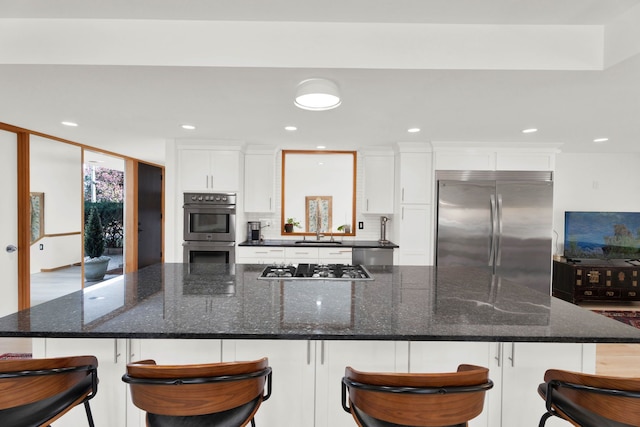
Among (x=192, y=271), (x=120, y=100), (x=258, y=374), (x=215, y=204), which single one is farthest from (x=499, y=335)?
(x=215, y=204)

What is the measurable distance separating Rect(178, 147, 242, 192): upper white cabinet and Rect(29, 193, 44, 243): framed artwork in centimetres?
173

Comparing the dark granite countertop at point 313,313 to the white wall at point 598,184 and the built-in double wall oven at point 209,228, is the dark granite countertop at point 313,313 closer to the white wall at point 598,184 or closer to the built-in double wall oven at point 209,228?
the built-in double wall oven at point 209,228

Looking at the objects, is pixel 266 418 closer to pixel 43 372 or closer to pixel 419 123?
pixel 43 372

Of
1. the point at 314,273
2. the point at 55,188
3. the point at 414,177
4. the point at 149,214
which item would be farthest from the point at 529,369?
the point at 149,214

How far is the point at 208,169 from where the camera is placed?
13.9 feet

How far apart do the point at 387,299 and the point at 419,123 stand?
2170 mm

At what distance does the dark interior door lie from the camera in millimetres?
5953

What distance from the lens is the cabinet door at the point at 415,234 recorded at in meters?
4.14

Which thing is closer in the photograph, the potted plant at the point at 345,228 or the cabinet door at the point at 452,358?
the cabinet door at the point at 452,358

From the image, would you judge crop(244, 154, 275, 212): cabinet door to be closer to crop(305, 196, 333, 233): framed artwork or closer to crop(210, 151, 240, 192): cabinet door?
crop(210, 151, 240, 192): cabinet door

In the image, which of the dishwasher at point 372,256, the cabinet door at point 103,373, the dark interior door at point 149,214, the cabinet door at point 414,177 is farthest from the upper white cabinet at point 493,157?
the dark interior door at point 149,214

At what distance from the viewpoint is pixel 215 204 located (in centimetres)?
423

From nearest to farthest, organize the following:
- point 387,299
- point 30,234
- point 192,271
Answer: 1. point 387,299
2. point 192,271
3. point 30,234

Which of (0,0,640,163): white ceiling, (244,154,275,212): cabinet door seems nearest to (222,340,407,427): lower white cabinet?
(0,0,640,163): white ceiling
